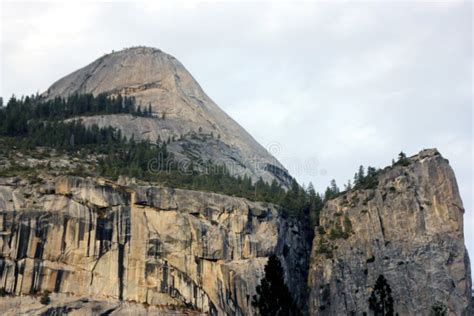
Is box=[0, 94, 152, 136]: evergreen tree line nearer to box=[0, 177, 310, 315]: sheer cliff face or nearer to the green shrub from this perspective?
box=[0, 177, 310, 315]: sheer cliff face

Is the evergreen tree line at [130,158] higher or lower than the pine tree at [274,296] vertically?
higher

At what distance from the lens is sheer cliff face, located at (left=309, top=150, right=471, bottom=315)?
423ft

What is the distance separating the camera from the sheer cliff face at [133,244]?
118m

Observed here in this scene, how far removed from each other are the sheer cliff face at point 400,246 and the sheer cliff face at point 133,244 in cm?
800

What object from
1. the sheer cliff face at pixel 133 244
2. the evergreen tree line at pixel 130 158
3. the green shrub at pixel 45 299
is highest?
the evergreen tree line at pixel 130 158

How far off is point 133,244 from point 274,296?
43.7m

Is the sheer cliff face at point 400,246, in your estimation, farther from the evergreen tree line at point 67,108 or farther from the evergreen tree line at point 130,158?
the evergreen tree line at point 67,108

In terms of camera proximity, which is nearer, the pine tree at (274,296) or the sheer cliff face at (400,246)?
the pine tree at (274,296)

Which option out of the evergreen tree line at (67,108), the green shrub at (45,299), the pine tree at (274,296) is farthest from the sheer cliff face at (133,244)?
the evergreen tree line at (67,108)

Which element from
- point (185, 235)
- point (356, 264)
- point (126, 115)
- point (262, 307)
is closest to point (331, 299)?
point (356, 264)

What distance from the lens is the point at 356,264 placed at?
447 feet

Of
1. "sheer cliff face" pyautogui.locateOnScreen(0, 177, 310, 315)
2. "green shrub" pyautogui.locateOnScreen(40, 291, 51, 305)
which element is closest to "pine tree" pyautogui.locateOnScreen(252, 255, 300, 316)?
"sheer cliff face" pyautogui.locateOnScreen(0, 177, 310, 315)

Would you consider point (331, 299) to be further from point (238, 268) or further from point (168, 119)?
point (168, 119)

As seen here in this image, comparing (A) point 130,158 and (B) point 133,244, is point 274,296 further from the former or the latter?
(A) point 130,158
